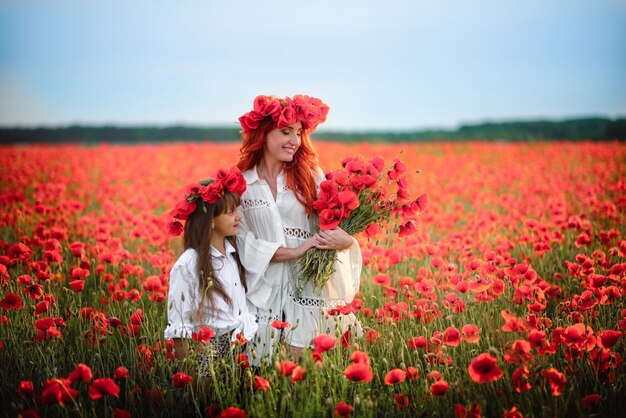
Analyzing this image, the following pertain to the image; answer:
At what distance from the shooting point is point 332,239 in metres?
2.89

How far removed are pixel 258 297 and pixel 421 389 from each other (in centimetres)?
107

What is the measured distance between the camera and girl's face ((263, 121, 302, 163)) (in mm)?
3062

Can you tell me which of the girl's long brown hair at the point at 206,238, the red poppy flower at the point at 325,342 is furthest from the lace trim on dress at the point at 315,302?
the red poppy flower at the point at 325,342

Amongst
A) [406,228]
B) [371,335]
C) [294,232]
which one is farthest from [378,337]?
[294,232]

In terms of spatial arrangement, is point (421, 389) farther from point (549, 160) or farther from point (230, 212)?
point (549, 160)

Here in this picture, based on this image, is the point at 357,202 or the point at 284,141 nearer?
the point at 357,202

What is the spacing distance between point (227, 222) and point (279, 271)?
47 centimetres

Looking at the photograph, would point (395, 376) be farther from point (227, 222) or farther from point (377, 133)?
point (377, 133)

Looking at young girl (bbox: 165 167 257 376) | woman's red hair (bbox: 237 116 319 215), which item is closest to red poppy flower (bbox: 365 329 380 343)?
young girl (bbox: 165 167 257 376)

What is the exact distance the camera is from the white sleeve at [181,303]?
2.68 m

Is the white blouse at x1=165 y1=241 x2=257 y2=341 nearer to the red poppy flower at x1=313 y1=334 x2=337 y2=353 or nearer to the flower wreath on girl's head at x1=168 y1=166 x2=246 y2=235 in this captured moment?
the flower wreath on girl's head at x1=168 y1=166 x2=246 y2=235

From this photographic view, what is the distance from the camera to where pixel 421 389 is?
255 cm

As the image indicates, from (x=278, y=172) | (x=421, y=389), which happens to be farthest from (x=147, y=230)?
(x=421, y=389)

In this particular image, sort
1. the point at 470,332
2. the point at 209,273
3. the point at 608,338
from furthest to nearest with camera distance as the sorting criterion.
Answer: the point at 209,273, the point at 470,332, the point at 608,338
